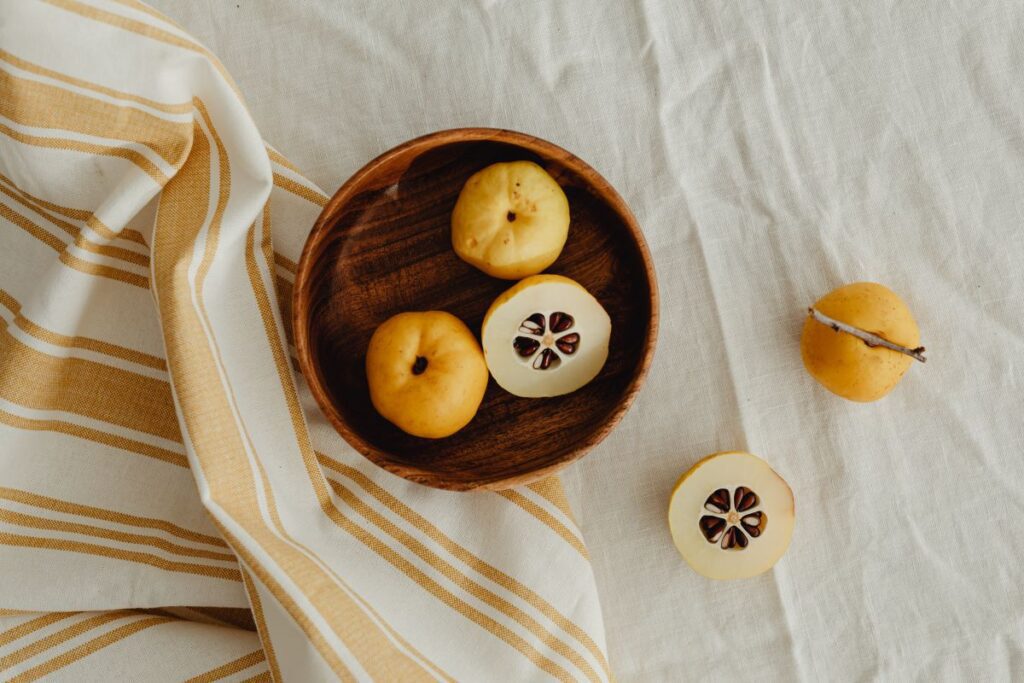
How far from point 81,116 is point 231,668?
523 mm

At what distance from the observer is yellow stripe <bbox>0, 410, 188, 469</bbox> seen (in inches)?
31.0

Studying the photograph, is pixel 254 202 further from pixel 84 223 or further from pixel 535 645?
pixel 535 645

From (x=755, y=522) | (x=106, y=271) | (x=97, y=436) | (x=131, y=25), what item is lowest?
(x=755, y=522)

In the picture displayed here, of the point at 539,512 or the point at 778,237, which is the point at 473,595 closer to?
the point at 539,512

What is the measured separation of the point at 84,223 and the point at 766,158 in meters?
0.68

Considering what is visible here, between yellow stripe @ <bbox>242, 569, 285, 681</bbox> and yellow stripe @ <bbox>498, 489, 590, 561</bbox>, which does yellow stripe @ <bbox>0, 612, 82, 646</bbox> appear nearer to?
yellow stripe @ <bbox>242, 569, 285, 681</bbox>

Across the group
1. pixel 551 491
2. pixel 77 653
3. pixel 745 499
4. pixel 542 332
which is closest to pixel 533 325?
pixel 542 332

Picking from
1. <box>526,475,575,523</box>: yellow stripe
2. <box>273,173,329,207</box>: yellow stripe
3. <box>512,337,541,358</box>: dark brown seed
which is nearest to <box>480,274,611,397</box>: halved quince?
<box>512,337,541,358</box>: dark brown seed

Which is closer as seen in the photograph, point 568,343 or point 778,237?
point 568,343

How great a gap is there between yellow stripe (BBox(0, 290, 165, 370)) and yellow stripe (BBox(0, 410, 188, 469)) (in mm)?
73

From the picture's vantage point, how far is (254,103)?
2.97 ft

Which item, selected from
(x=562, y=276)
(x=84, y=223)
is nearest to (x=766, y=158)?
(x=562, y=276)

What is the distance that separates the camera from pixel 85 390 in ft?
2.64

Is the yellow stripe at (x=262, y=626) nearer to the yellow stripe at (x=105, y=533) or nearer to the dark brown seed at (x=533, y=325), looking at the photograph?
the yellow stripe at (x=105, y=533)
